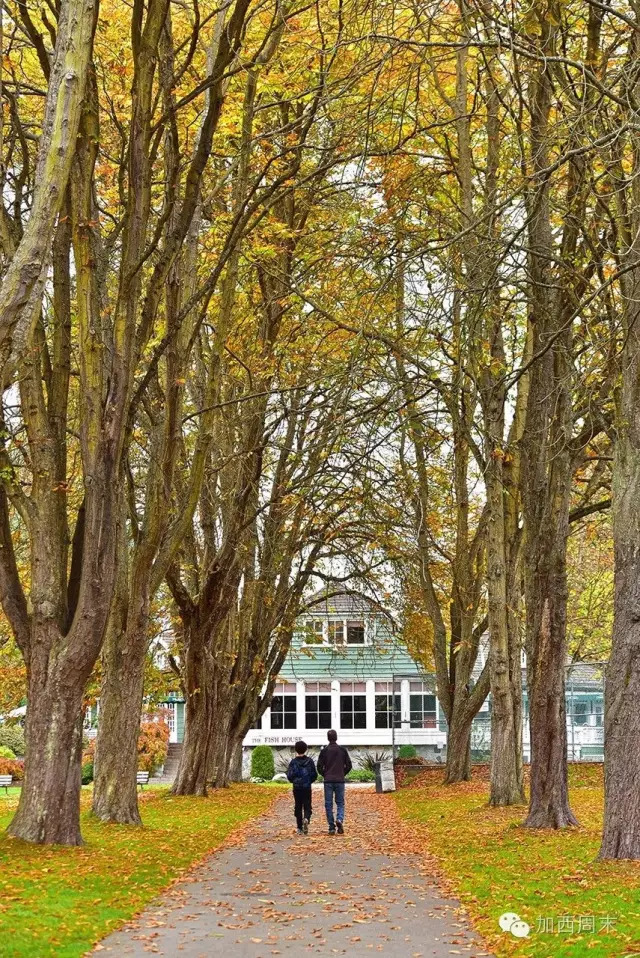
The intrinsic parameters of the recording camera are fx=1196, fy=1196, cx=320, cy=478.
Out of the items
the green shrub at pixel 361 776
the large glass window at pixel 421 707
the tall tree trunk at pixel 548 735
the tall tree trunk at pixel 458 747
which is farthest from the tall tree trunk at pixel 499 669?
the large glass window at pixel 421 707

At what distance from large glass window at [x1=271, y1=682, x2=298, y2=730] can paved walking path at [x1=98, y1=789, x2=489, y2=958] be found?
37.1 m

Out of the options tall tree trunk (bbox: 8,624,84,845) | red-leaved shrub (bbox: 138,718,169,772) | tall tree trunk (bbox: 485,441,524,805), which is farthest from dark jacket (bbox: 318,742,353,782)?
red-leaved shrub (bbox: 138,718,169,772)

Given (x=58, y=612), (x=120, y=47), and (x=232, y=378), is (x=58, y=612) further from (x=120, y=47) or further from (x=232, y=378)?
(x=232, y=378)

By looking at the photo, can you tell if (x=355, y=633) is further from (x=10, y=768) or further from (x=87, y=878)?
(x=87, y=878)

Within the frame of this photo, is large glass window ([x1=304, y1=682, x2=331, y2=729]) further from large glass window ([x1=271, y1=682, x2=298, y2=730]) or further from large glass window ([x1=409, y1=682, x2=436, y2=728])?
large glass window ([x1=409, y1=682, x2=436, y2=728])

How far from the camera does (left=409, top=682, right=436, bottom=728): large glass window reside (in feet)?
170

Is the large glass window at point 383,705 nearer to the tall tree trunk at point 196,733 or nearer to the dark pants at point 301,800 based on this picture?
the tall tree trunk at point 196,733

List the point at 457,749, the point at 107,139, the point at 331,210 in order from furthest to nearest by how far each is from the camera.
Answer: the point at 457,749 < the point at 331,210 < the point at 107,139

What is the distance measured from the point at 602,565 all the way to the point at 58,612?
3096cm

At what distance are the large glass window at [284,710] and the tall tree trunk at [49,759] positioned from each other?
3983 cm

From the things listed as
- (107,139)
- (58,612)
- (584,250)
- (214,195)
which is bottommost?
(58,612)

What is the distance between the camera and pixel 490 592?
789 inches

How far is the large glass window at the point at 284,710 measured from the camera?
5312 cm

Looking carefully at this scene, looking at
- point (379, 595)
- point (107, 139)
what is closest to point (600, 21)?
point (107, 139)
